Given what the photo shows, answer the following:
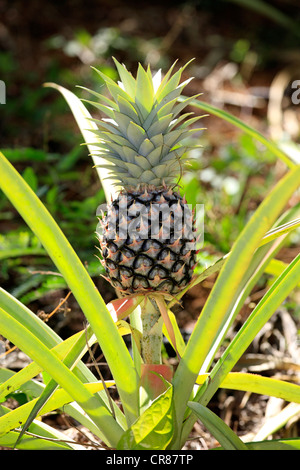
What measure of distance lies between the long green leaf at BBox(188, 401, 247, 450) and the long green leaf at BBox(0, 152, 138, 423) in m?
0.13

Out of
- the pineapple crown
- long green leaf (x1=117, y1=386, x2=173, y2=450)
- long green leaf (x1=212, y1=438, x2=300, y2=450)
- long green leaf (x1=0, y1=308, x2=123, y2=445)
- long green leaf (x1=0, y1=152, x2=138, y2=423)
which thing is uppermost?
the pineapple crown

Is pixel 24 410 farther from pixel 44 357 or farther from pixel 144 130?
pixel 144 130

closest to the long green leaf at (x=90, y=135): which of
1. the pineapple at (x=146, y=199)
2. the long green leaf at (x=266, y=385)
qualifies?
the pineapple at (x=146, y=199)

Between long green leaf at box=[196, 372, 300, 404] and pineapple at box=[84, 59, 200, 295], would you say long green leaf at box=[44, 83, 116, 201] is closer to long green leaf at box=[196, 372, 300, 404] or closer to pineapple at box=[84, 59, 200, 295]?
pineapple at box=[84, 59, 200, 295]

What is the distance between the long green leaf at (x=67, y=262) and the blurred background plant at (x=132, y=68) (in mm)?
425

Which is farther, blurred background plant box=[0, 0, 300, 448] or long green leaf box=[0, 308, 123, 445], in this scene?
blurred background plant box=[0, 0, 300, 448]

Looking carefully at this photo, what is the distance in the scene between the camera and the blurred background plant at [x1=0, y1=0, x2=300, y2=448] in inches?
60.1

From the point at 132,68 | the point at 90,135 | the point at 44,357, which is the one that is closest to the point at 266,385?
the point at 44,357

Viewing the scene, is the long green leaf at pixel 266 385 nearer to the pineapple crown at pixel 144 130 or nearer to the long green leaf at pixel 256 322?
the long green leaf at pixel 256 322

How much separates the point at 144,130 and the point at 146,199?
0.39 ft

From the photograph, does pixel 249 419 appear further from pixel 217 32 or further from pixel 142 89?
pixel 217 32

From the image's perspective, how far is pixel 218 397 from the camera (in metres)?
1.22

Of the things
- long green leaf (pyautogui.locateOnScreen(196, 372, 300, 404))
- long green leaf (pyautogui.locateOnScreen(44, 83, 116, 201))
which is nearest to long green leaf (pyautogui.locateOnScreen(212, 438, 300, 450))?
long green leaf (pyautogui.locateOnScreen(196, 372, 300, 404))

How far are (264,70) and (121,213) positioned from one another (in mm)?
2686
